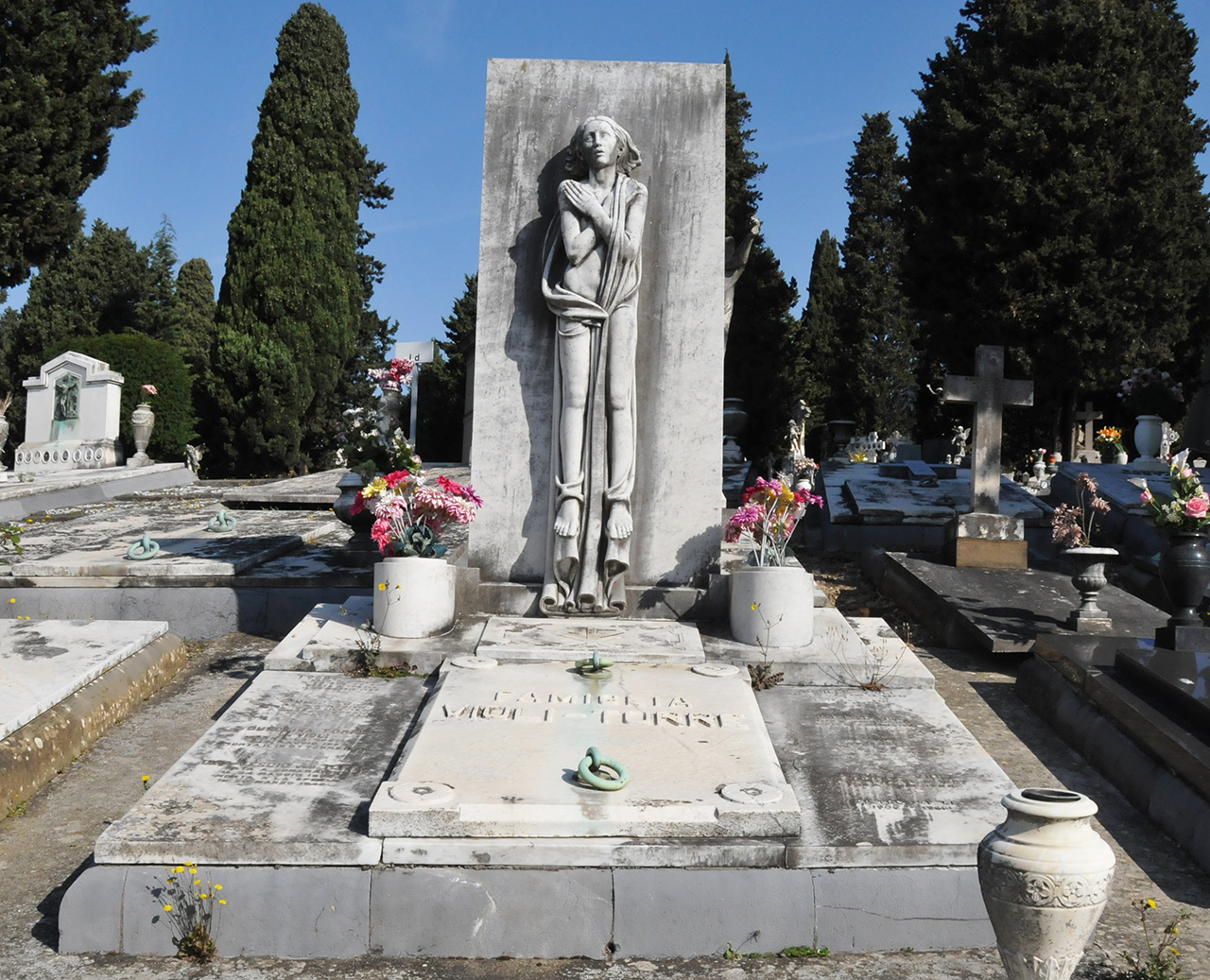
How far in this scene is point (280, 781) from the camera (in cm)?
398

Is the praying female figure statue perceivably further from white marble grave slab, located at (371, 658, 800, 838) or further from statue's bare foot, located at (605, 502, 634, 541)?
white marble grave slab, located at (371, 658, 800, 838)

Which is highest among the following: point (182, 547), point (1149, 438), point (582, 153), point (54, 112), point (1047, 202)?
point (54, 112)

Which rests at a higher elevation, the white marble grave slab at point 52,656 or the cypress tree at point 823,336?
the cypress tree at point 823,336

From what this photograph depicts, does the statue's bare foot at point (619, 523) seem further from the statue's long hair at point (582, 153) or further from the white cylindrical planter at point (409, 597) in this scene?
the statue's long hair at point (582, 153)

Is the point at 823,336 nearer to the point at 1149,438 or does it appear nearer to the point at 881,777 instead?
the point at 1149,438

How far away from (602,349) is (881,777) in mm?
2723

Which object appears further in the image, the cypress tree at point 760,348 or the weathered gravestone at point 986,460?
the cypress tree at point 760,348

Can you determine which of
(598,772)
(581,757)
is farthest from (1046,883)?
(581,757)

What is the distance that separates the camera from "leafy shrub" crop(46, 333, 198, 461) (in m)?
24.2

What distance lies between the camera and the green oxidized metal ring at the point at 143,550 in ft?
25.9

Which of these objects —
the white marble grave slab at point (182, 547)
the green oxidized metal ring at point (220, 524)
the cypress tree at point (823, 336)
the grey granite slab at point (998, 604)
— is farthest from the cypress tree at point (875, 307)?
the green oxidized metal ring at point (220, 524)

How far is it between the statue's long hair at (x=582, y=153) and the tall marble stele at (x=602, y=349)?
1 cm

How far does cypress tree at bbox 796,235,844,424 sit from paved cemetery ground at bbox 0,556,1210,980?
29.4 m

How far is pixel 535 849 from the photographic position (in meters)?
3.50
